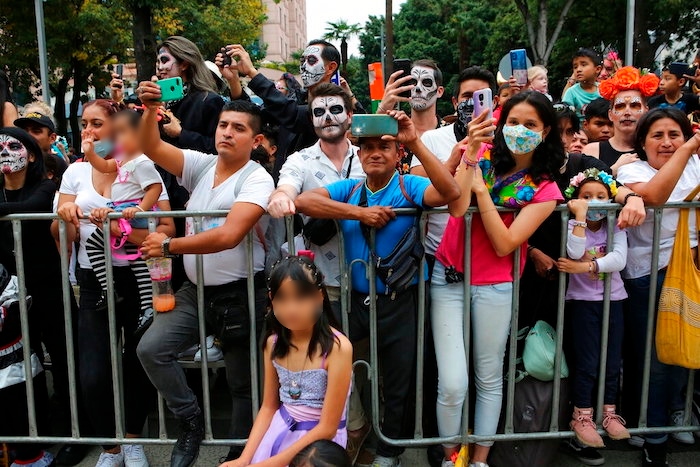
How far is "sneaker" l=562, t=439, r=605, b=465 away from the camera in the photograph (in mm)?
3744

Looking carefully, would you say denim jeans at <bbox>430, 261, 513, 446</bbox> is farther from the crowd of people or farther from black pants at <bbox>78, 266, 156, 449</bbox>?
black pants at <bbox>78, 266, 156, 449</bbox>

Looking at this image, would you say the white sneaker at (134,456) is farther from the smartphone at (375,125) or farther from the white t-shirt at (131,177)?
the smartphone at (375,125)

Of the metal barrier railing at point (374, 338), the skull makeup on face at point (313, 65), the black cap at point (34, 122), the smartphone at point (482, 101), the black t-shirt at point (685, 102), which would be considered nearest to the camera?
the smartphone at point (482, 101)

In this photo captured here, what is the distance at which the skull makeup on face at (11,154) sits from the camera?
12.8 feet

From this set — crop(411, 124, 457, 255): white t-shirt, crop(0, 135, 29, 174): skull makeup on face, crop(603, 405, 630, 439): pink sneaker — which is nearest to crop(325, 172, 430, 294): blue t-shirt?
crop(411, 124, 457, 255): white t-shirt

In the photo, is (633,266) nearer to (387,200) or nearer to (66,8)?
(387,200)

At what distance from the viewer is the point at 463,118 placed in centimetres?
425

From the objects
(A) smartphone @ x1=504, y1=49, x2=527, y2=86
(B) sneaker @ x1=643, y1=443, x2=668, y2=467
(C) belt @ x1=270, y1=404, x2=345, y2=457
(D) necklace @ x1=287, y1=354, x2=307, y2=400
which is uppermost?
(A) smartphone @ x1=504, y1=49, x2=527, y2=86

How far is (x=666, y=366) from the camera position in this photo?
12.1 feet

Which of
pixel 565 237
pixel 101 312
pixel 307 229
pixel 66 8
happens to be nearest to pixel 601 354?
pixel 565 237

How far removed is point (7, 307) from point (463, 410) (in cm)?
282

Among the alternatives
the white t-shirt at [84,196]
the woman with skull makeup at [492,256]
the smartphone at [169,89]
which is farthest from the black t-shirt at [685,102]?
the white t-shirt at [84,196]

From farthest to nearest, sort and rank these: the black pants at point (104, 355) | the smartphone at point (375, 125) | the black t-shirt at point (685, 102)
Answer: the black t-shirt at point (685, 102) → the black pants at point (104, 355) → the smartphone at point (375, 125)

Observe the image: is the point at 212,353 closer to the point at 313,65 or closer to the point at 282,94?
the point at 282,94
